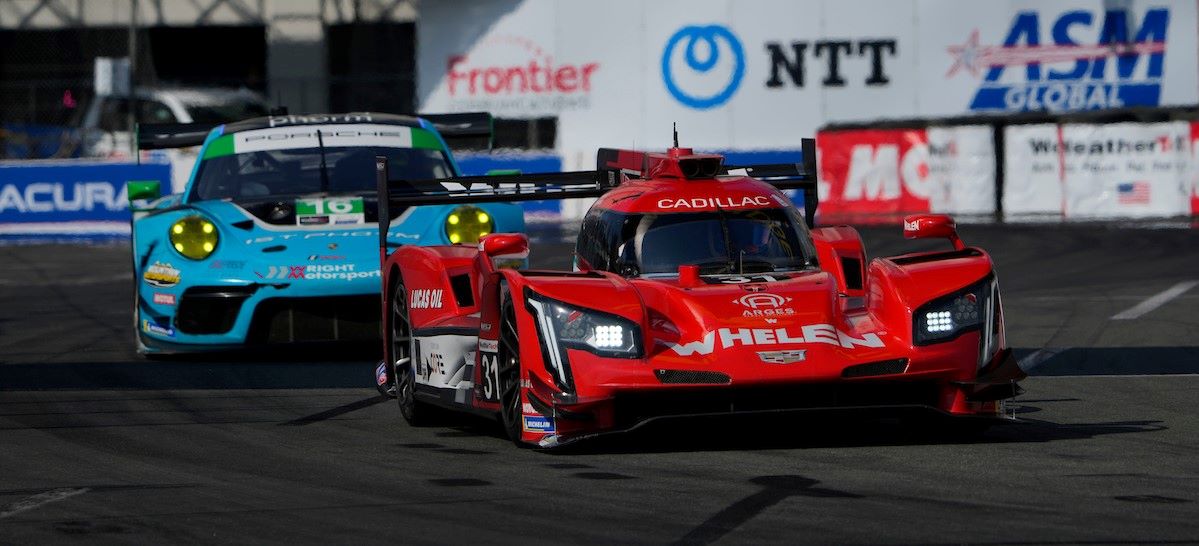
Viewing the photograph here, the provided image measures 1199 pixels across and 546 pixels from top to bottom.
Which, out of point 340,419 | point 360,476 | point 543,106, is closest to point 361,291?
point 340,419

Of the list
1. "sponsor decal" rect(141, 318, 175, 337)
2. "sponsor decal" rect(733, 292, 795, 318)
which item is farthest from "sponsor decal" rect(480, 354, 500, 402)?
"sponsor decal" rect(141, 318, 175, 337)

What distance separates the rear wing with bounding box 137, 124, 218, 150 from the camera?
523 inches

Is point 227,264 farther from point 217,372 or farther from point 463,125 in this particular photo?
point 463,125

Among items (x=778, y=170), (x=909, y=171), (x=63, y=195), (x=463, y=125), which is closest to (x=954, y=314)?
(x=778, y=170)

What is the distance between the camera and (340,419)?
9.05 m

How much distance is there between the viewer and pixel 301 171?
12.6m

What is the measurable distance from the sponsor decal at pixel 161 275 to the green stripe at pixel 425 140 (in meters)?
2.00

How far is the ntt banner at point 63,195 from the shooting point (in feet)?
85.4

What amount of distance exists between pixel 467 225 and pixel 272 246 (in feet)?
3.68

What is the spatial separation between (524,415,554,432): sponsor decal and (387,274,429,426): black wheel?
51.3 inches

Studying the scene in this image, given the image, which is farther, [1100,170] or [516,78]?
[516,78]

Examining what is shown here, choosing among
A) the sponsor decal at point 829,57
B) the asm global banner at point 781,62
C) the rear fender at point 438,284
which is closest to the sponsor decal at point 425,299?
the rear fender at point 438,284

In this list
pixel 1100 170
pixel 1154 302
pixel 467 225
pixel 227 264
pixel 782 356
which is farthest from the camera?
pixel 1100 170

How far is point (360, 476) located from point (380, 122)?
20.7 feet
